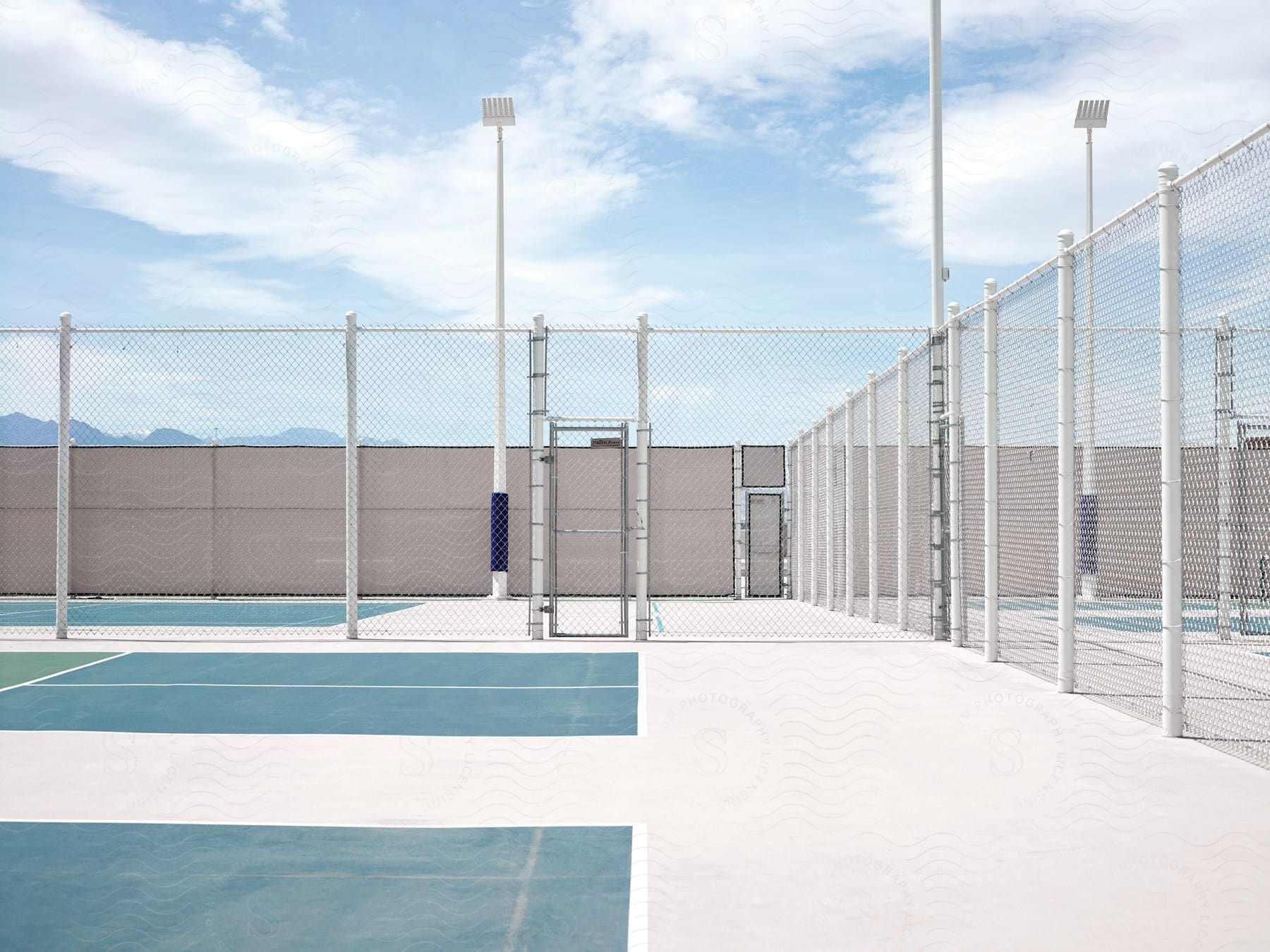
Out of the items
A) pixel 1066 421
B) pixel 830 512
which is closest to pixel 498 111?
pixel 830 512

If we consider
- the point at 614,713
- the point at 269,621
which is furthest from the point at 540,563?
the point at 269,621

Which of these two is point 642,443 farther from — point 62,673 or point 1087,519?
point 1087,519

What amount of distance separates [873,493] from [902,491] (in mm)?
1207

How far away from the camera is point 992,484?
394 inches

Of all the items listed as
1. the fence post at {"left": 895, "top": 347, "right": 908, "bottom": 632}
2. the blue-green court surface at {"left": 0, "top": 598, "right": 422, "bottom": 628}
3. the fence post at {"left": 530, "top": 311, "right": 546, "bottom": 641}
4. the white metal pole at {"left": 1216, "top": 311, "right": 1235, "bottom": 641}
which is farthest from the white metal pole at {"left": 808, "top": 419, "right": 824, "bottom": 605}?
the blue-green court surface at {"left": 0, "top": 598, "right": 422, "bottom": 628}

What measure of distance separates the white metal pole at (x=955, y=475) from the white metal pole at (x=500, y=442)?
9.45 meters

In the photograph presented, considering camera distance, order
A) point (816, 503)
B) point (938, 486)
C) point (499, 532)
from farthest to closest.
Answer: point (499, 532), point (816, 503), point (938, 486)

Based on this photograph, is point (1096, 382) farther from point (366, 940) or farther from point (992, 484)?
point (366, 940)

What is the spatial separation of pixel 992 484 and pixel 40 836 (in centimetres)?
809

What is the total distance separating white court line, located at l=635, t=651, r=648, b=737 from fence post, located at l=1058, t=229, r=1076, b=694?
3306mm

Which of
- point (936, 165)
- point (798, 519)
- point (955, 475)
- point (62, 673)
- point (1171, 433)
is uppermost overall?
point (936, 165)

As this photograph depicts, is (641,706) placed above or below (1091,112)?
below

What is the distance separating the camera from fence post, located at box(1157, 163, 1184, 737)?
21.9ft

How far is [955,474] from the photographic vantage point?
1145 cm
